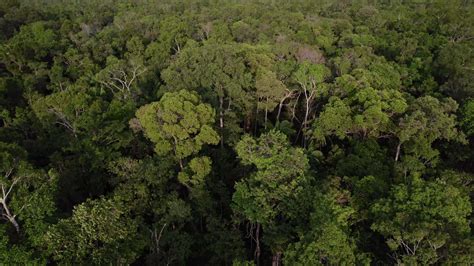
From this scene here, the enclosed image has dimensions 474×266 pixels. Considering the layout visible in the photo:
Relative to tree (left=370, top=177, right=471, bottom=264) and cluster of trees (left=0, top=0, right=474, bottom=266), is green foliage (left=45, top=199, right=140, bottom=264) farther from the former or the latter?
tree (left=370, top=177, right=471, bottom=264)

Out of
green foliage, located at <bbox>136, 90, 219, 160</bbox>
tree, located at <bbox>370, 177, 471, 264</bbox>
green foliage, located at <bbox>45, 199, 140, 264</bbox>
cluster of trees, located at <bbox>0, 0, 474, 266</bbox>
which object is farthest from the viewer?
green foliage, located at <bbox>136, 90, 219, 160</bbox>

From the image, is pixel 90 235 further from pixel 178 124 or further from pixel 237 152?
pixel 237 152

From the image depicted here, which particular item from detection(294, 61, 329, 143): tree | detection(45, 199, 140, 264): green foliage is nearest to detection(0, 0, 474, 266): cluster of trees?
detection(45, 199, 140, 264): green foliage

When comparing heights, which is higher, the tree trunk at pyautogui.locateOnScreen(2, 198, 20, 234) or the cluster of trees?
the tree trunk at pyautogui.locateOnScreen(2, 198, 20, 234)

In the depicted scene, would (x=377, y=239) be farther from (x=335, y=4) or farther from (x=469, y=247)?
(x=335, y=4)

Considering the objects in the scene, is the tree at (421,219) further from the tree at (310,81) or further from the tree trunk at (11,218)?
the tree trunk at (11,218)

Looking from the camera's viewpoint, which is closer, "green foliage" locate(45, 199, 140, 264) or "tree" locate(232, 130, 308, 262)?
"green foliage" locate(45, 199, 140, 264)

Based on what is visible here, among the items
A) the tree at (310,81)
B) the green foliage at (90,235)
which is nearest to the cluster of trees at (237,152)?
the green foliage at (90,235)

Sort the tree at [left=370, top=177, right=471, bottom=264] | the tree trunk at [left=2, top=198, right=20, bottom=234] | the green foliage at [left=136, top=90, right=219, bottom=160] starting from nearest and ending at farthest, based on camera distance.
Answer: the tree at [left=370, top=177, right=471, bottom=264], the tree trunk at [left=2, top=198, right=20, bottom=234], the green foliage at [left=136, top=90, right=219, bottom=160]

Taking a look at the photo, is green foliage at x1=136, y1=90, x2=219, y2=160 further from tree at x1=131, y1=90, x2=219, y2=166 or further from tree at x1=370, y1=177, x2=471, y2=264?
tree at x1=370, y1=177, x2=471, y2=264
